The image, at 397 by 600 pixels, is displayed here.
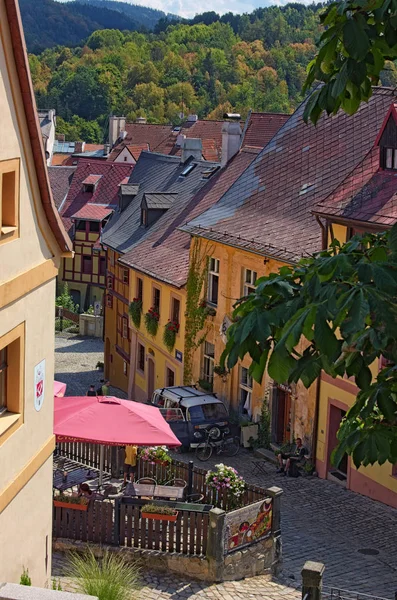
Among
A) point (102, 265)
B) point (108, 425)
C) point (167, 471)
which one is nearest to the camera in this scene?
point (108, 425)

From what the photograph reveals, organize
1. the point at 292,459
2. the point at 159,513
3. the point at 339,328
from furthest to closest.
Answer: the point at 292,459
the point at 159,513
the point at 339,328

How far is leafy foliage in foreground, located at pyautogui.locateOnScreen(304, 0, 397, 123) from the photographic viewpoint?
791cm

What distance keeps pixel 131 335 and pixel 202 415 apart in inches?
418

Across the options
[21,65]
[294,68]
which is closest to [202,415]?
[21,65]

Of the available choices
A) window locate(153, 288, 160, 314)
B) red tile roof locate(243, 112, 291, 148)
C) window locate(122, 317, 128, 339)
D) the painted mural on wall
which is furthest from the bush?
red tile roof locate(243, 112, 291, 148)

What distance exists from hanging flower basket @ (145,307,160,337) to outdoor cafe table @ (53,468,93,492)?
13655mm

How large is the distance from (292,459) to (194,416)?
350 cm

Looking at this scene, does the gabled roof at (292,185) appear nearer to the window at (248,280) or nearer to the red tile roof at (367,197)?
the window at (248,280)

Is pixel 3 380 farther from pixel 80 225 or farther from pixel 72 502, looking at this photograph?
pixel 80 225

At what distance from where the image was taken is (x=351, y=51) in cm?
791

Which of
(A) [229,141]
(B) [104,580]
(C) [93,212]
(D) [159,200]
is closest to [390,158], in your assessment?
(A) [229,141]

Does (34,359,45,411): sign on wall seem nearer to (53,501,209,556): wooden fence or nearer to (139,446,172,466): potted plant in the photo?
(53,501,209,556): wooden fence

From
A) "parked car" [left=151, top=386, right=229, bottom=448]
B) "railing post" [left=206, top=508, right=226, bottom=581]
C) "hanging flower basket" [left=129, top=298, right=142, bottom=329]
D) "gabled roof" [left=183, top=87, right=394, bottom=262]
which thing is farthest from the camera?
"hanging flower basket" [left=129, top=298, right=142, bottom=329]

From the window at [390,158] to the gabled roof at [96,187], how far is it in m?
34.7
